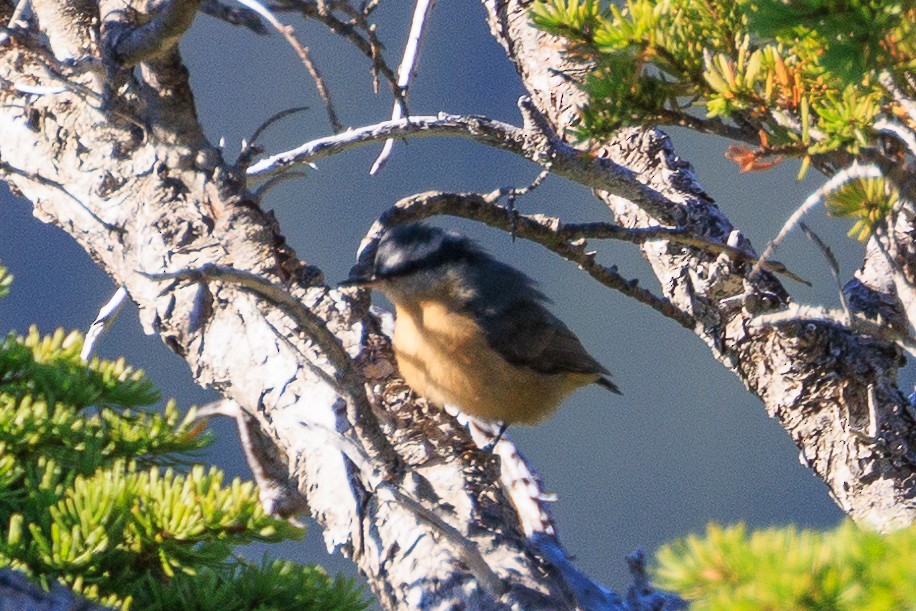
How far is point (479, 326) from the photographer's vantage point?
281 cm

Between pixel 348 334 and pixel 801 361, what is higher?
pixel 348 334

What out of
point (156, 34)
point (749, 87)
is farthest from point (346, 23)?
point (749, 87)

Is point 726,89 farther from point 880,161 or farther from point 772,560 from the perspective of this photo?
Result: point 772,560

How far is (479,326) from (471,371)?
0.66 feet

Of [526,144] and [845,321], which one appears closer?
[845,321]

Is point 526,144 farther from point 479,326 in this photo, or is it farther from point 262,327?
point 479,326

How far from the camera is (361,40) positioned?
1.94m

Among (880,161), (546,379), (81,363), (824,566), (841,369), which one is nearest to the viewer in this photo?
(824,566)

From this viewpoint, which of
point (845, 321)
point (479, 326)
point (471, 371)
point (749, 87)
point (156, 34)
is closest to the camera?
point (749, 87)

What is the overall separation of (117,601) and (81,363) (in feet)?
1.63

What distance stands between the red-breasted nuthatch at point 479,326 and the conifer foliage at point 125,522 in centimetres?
105

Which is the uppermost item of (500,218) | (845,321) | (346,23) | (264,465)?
(346,23)

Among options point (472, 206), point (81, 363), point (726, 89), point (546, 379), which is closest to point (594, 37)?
point (726, 89)

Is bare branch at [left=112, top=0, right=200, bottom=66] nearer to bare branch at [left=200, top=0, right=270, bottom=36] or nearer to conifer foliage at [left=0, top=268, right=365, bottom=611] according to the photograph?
bare branch at [left=200, top=0, right=270, bottom=36]
